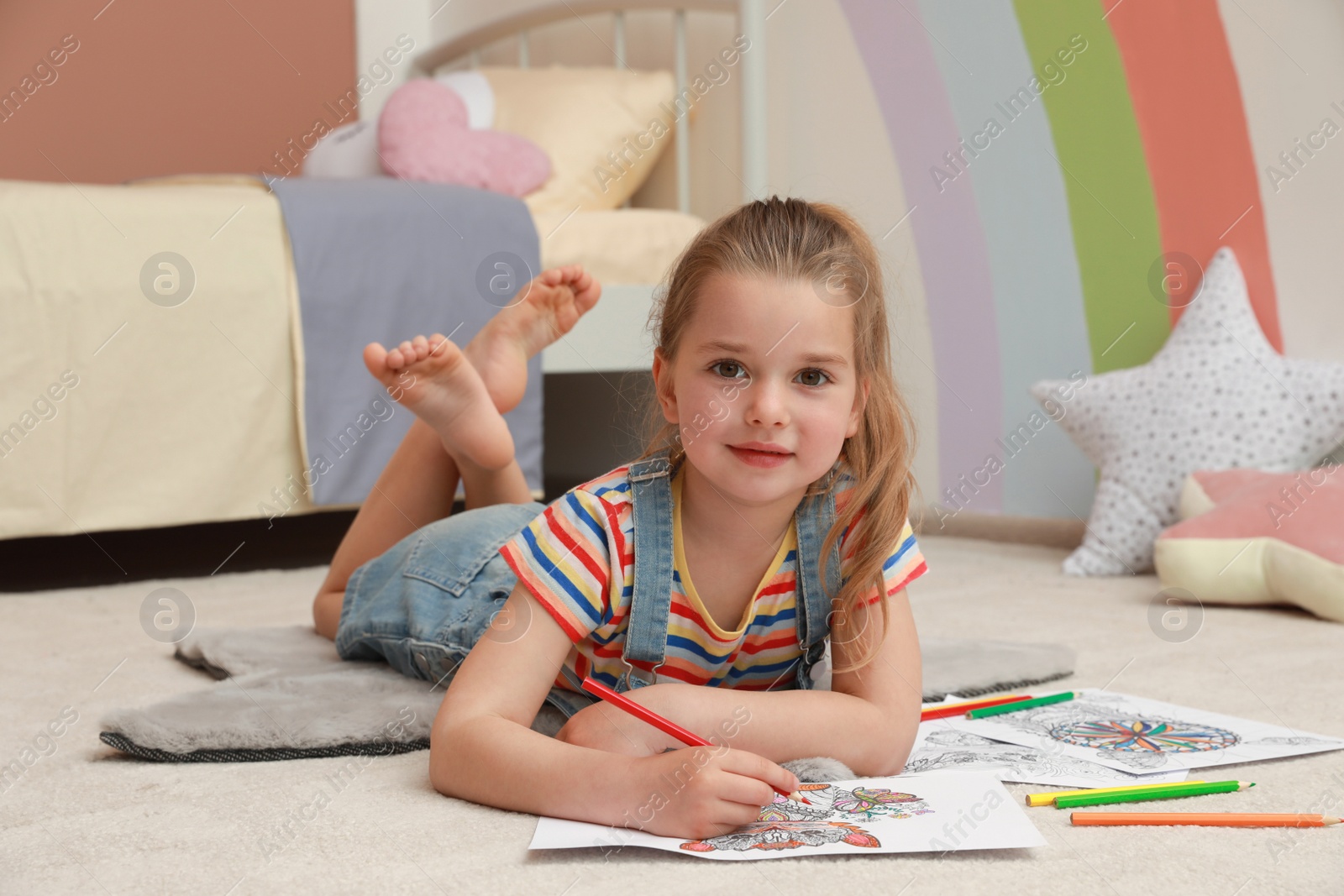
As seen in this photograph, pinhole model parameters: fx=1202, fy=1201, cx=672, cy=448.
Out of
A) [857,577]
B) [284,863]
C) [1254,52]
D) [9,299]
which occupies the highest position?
[1254,52]

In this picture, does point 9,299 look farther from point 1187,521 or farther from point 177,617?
point 1187,521

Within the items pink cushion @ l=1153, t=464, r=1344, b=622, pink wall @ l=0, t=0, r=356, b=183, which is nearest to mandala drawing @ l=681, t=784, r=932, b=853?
pink cushion @ l=1153, t=464, r=1344, b=622

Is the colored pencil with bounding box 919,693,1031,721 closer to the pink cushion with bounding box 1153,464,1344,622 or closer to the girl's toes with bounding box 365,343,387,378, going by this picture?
the girl's toes with bounding box 365,343,387,378

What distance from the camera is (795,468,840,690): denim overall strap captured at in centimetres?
80

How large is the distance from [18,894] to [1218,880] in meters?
0.58

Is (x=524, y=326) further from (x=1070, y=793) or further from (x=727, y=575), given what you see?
(x=1070, y=793)

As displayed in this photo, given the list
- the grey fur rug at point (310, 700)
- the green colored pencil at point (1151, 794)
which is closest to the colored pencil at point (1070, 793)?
the green colored pencil at point (1151, 794)

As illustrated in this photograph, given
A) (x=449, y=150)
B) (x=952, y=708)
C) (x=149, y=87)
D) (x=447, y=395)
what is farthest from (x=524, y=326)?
(x=149, y=87)

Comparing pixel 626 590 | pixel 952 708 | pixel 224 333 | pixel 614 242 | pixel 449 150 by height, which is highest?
pixel 449 150

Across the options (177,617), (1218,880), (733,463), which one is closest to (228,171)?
(177,617)

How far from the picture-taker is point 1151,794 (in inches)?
27.3

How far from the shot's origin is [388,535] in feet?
3.76

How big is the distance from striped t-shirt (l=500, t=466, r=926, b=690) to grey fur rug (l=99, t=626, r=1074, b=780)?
0.10 meters

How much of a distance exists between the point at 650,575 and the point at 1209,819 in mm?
349
